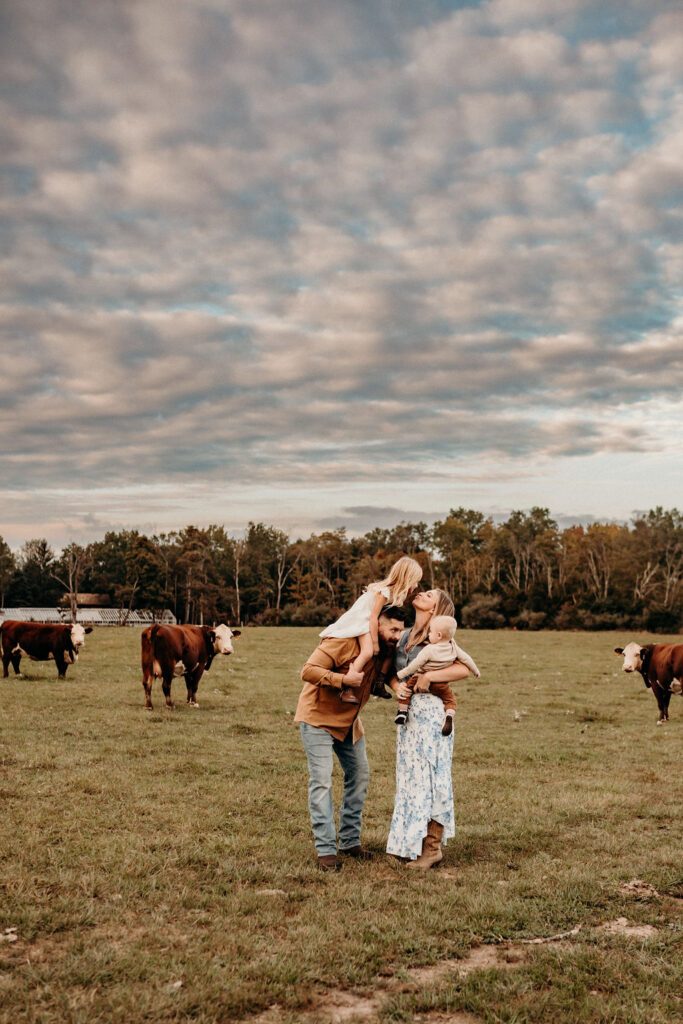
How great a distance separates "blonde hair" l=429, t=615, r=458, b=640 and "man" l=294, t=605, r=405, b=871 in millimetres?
292

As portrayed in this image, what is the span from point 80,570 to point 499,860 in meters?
108

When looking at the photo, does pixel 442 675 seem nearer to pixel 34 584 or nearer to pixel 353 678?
pixel 353 678

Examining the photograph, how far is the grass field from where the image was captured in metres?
4.81

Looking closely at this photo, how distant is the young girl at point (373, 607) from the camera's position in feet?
23.5

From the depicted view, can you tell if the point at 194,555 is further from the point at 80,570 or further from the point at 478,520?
the point at 478,520

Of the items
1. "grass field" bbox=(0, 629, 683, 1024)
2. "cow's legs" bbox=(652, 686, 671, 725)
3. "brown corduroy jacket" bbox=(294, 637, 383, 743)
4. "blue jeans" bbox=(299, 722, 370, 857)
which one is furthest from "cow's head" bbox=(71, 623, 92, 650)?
"brown corduroy jacket" bbox=(294, 637, 383, 743)

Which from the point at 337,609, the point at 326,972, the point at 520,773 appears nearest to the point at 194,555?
the point at 337,609

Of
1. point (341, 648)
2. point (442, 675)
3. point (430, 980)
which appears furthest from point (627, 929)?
point (341, 648)

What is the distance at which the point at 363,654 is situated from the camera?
23.4ft

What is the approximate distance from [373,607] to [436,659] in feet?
2.52

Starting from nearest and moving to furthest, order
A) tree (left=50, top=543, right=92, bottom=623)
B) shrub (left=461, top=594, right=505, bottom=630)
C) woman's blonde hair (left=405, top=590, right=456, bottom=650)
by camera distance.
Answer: woman's blonde hair (left=405, top=590, right=456, bottom=650)
shrub (left=461, top=594, right=505, bottom=630)
tree (left=50, top=543, right=92, bottom=623)

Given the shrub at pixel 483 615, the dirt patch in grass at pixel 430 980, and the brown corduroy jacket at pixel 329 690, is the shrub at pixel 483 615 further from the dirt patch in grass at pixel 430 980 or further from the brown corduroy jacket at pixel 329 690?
the dirt patch in grass at pixel 430 980

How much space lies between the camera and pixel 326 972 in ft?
16.8

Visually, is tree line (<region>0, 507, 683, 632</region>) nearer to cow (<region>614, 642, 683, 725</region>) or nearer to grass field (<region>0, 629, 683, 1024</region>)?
cow (<region>614, 642, 683, 725</region>)
